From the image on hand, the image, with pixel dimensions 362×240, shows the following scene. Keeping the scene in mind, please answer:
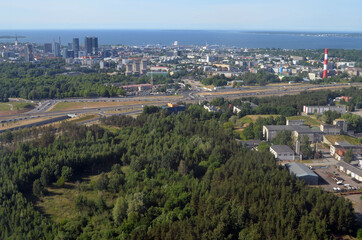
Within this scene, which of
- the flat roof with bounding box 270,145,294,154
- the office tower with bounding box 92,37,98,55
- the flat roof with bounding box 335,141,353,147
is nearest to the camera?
the flat roof with bounding box 270,145,294,154

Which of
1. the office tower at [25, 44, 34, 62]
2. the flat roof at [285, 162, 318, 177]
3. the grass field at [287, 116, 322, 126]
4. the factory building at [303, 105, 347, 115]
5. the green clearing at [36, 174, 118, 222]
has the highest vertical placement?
the office tower at [25, 44, 34, 62]

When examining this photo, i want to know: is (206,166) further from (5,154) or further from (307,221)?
(5,154)

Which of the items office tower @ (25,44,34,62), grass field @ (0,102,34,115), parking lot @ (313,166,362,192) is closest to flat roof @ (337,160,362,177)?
parking lot @ (313,166,362,192)

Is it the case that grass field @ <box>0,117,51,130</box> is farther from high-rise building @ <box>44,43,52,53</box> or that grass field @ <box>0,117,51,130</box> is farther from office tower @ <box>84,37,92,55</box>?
high-rise building @ <box>44,43,52,53</box>

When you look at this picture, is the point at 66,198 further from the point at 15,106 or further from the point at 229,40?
the point at 229,40

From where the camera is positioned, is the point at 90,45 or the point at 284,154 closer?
the point at 284,154

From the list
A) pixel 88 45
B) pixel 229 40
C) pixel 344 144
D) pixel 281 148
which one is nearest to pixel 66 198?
pixel 281 148

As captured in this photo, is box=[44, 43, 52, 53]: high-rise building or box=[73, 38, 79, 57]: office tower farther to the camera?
box=[44, 43, 52, 53]: high-rise building

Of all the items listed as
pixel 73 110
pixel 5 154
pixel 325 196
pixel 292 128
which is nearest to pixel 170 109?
pixel 73 110
